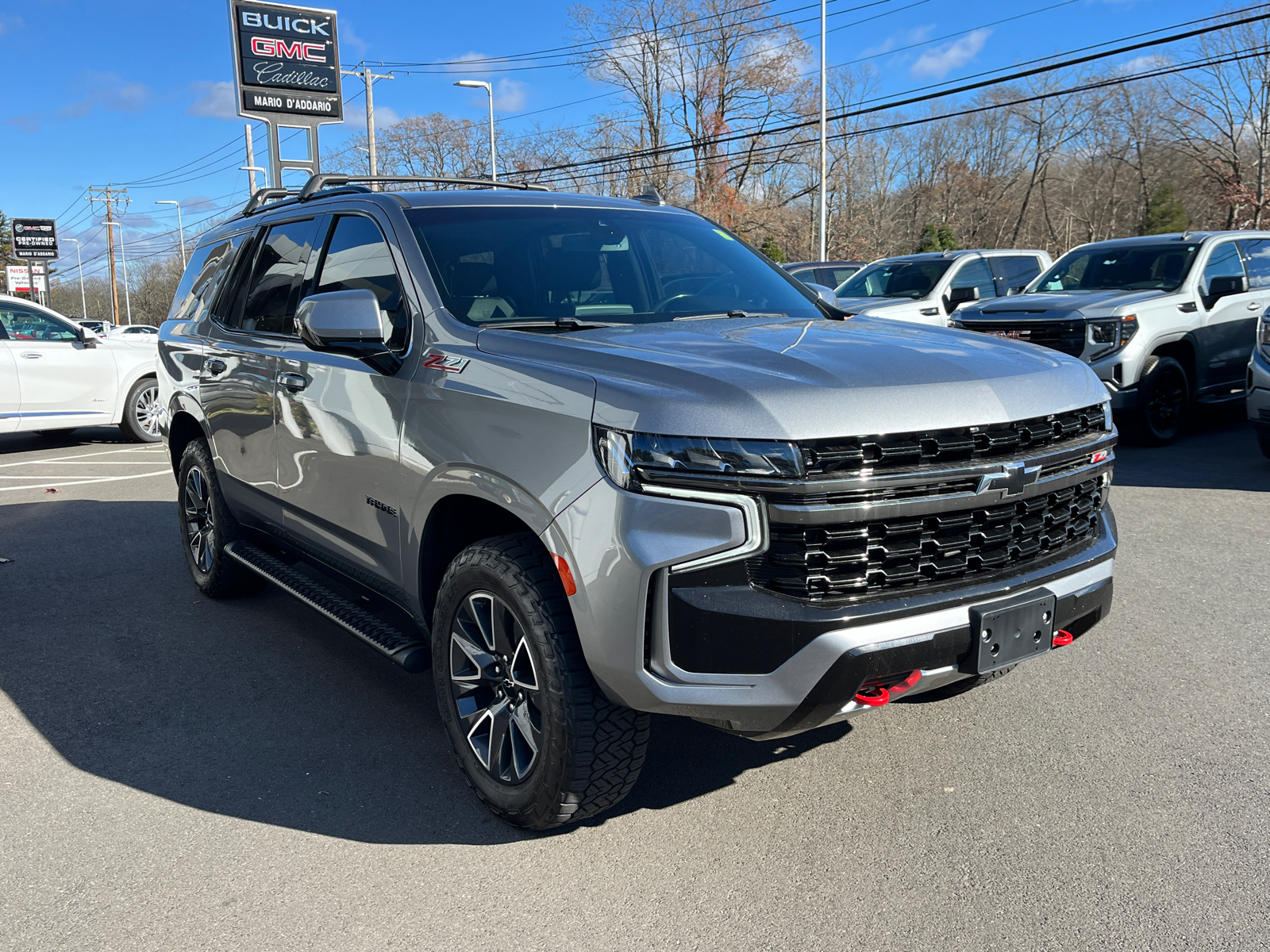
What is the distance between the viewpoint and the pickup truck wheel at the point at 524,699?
9.18 feet

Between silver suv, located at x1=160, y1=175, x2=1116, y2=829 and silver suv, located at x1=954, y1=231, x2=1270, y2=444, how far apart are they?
21.3 feet

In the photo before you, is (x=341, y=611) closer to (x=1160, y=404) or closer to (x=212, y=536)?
(x=212, y=536)

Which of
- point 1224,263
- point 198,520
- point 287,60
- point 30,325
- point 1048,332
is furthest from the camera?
point 287,60

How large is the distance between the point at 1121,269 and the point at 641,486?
9943 millimetres

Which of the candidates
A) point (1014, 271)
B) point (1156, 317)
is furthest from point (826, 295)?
point (1014, 271)

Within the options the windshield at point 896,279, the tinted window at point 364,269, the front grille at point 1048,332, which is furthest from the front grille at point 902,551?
the windshield at point 896,279

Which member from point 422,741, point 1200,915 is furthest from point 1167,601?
point 422,741

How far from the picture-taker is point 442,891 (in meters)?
2.82

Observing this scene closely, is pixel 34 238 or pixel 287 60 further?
pixel 34 238

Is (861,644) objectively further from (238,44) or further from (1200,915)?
(238,44)

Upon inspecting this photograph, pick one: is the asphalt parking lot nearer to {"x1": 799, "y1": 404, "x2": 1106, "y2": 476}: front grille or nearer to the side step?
the side step

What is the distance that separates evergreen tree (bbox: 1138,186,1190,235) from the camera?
1682 inches

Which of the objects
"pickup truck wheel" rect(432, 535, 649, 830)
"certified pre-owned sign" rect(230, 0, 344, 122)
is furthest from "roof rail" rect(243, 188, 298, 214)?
"certified pre-owned sign" rect(230, 0, 344, 122)

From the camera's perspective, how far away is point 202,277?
227 inches
